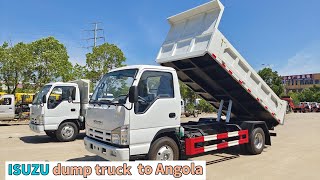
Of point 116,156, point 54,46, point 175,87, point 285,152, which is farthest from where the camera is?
point 54,46

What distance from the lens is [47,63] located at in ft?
78.1

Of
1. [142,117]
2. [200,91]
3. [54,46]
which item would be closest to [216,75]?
[200,91]

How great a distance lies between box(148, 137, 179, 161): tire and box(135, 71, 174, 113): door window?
75cm

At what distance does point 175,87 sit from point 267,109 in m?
3.49

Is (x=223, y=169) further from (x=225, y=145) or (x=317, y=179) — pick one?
(x=317, y=179)

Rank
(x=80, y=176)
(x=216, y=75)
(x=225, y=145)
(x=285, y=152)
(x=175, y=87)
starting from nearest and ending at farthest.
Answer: (x=80, y=176) → (x=175, y=87) → (x=225, y=145) → (x=216, y=75) → (x=285, y=152)

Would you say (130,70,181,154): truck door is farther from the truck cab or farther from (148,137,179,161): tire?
(148,137,179,161): tire

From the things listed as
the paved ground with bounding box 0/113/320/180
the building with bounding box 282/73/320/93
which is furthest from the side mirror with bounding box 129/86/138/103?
the building with bounding box 282/73/320/93

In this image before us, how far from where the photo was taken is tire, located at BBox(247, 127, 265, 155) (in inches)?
313

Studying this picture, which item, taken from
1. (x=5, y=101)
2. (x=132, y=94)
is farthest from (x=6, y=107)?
(x=132, y=94)

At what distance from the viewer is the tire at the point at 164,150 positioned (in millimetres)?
5552

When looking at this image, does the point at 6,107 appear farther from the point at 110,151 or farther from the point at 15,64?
the point at 110,151

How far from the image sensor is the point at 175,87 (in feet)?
20.1

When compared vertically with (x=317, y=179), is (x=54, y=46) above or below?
above
